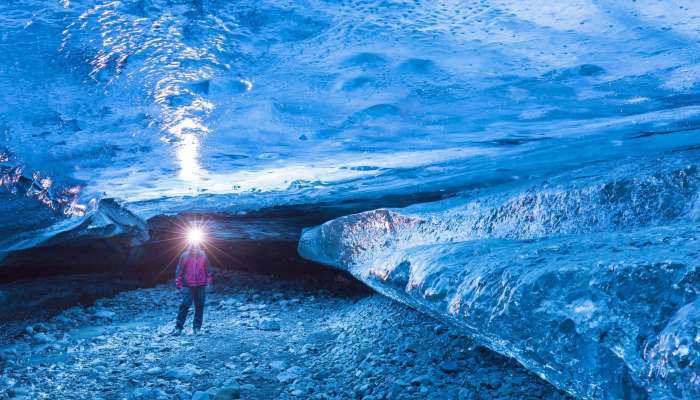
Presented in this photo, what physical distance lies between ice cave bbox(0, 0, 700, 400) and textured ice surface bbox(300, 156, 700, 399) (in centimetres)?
1

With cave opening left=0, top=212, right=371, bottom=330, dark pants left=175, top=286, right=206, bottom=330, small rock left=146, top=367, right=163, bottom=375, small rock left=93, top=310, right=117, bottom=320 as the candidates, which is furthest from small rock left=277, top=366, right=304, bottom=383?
small rock left=93, top=310, right=117, bottom=320

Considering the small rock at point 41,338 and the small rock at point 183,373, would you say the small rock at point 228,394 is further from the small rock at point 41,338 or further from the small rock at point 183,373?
the small rock at point 41,338

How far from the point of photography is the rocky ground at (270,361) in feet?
12.7

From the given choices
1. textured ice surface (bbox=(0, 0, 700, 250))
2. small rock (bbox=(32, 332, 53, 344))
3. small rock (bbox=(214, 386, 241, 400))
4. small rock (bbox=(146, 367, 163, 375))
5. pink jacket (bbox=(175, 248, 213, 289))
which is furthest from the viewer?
small rock (bbox=(32, 332, 53, 344))

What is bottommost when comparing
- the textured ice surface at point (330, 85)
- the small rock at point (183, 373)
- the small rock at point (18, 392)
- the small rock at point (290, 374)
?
the small rock at point (290, 374)

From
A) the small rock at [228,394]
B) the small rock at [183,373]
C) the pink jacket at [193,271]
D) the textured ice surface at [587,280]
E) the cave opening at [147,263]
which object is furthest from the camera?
the cave opening at [147,263]

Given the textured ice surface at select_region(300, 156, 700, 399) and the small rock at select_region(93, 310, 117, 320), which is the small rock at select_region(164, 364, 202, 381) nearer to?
the textured ice surface at select_region(300, 156, 700, 399)

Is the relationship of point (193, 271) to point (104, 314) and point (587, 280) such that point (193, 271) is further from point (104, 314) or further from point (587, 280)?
point (587, 280)

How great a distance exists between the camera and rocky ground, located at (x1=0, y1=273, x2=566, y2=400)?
386 centimetres

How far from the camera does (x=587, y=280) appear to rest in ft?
7.99

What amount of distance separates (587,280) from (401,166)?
506cm

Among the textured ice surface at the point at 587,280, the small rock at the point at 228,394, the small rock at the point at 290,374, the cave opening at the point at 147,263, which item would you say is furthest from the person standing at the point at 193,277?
the cave opening at the point at 147,263

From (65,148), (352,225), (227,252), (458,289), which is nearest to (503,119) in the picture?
(458,289)

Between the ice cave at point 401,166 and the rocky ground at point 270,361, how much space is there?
3 cm
